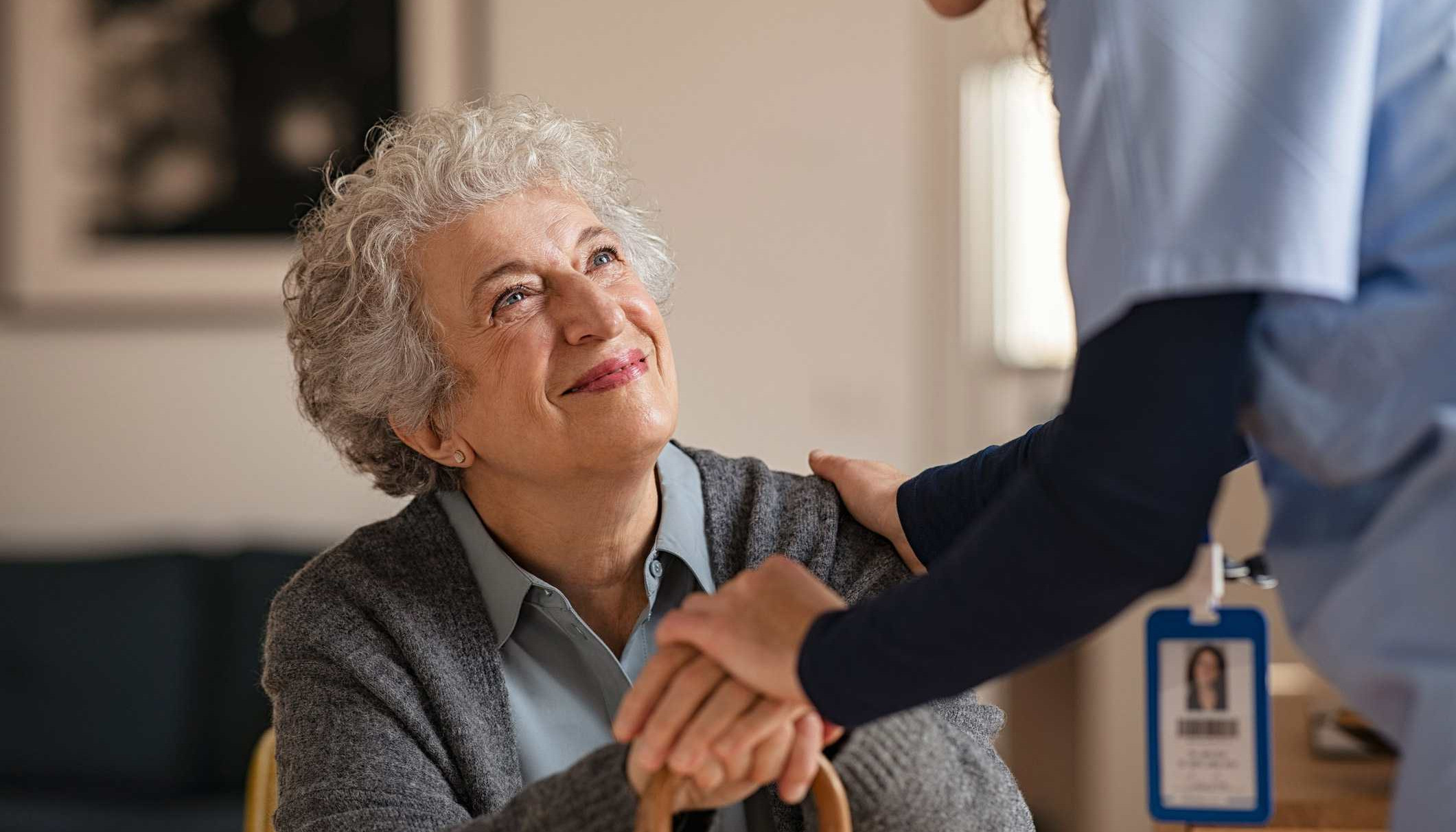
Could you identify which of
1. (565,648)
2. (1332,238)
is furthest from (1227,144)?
(565,648)

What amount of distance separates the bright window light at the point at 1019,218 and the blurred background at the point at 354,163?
5 centimetres

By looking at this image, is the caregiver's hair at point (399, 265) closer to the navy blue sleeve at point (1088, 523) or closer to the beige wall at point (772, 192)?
the navy blue sleeve at point (1088, 523)

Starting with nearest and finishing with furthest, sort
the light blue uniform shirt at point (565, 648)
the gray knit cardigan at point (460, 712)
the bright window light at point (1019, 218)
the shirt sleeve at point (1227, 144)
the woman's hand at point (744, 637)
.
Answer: the shirt sleeve at point (1227, 144) → the woman's hand at point (744, 637) → the gray knit cardigan at point (460, 712) → the light blue uniform shirt at point (565, 648) → the bright window light at point (1019, 218)

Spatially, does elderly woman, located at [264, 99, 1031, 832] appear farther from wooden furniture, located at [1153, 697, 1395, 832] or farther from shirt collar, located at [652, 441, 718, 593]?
wooden furniture, located at [1153, 697, 1395, 832]

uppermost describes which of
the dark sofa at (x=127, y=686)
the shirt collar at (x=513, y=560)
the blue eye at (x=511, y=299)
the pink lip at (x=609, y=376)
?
the blue eye at (x=511, y=299)

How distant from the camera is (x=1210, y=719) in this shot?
1310mm

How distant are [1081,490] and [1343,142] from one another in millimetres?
217

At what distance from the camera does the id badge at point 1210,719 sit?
130 cm

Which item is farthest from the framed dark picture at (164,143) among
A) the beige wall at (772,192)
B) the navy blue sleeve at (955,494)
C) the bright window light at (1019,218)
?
the navy blue sleeve at (955,494)

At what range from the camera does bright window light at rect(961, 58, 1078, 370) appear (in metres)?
3.74

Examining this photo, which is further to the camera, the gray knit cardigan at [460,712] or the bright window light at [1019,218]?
the bright window light at [1019,218]

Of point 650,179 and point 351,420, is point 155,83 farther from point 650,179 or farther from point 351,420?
point 351,420

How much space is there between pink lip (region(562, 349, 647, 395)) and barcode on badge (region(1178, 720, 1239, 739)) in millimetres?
623

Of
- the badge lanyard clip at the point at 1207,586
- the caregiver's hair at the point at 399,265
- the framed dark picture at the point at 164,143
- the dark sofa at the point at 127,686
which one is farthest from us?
the framed dark picture at the point at 164,143
